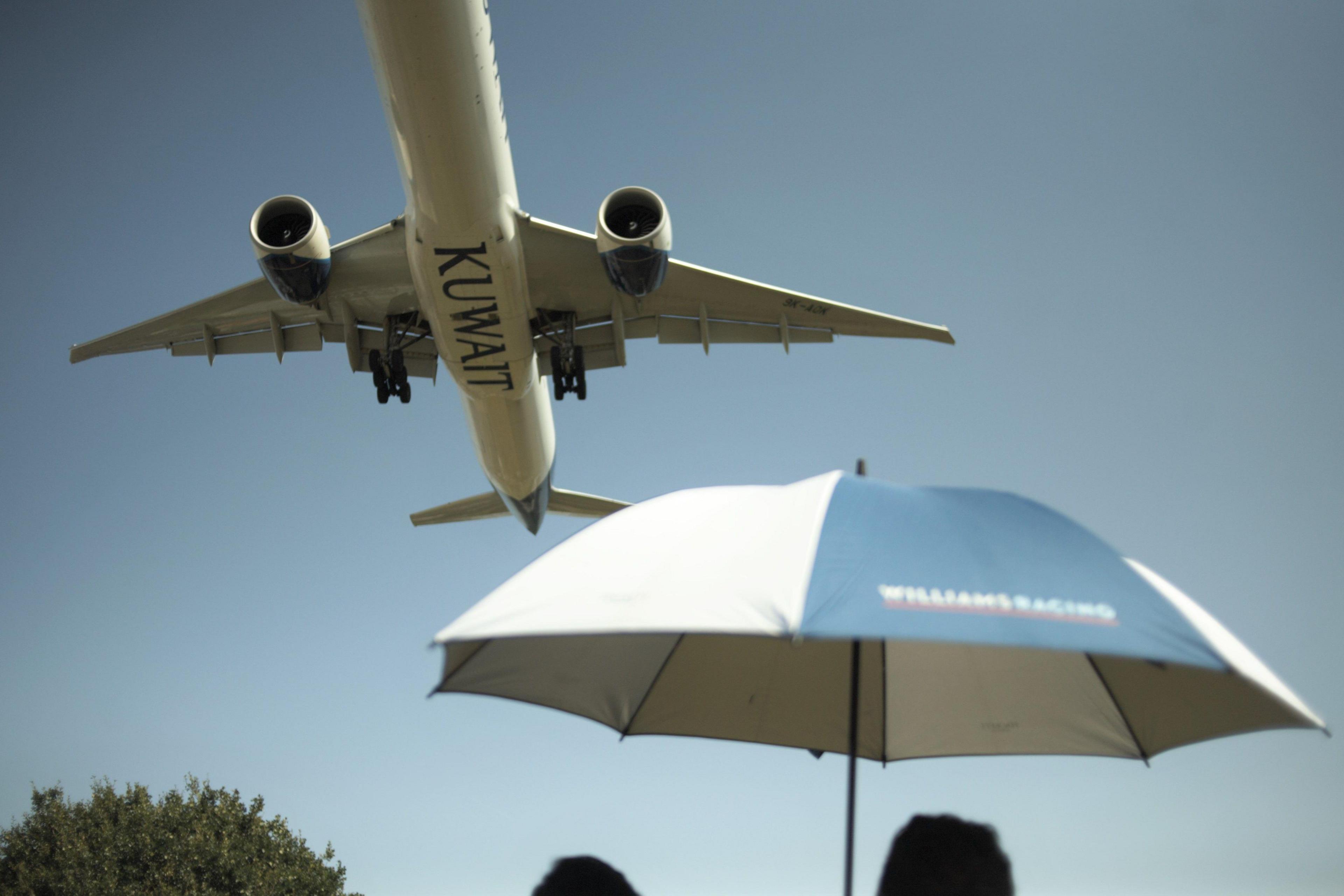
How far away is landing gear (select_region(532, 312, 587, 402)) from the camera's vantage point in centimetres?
1638

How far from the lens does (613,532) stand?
308 cm

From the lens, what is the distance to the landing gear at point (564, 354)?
16.4 metres

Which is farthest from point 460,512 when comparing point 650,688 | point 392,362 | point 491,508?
point 650,688

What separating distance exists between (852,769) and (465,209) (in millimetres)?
10519

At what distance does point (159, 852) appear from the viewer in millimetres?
28984

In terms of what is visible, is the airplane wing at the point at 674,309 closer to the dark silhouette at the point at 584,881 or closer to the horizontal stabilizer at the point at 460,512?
the horizontal stabilizer at the point at 460,512

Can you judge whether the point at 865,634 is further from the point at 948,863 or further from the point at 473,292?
the point at 473,292

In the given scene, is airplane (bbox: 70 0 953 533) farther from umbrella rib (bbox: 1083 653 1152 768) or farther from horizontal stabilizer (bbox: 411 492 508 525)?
umbrella rib (bbox: 1083 653 1152 768)

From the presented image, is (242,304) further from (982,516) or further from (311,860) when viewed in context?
(311,860)

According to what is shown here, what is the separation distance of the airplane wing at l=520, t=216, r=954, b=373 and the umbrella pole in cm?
1260

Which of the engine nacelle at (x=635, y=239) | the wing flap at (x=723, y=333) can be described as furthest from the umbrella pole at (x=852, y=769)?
the wing flap at (x=723, y=333)

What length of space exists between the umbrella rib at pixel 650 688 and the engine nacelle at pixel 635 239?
1002 centimetres

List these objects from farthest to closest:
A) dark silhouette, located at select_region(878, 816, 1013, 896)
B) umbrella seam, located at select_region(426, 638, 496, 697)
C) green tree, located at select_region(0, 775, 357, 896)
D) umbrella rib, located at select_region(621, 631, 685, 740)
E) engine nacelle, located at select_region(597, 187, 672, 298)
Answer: green tree, located at select_region(0, 775, 357, 896) < engine nacelle, located at select_region(597, 187, 672, 298) < umbrella rib, located at select_region(621, 631, 685, 740) < umbrella seam, located at select_region(426, 638, 496, 697) < dark silhouette, located at select_region(878, 816, 1013, 896)

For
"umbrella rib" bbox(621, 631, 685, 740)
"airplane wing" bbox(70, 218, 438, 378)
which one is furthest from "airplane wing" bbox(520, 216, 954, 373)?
"umbrella rib" bbox(621, 631, 685, 740)
